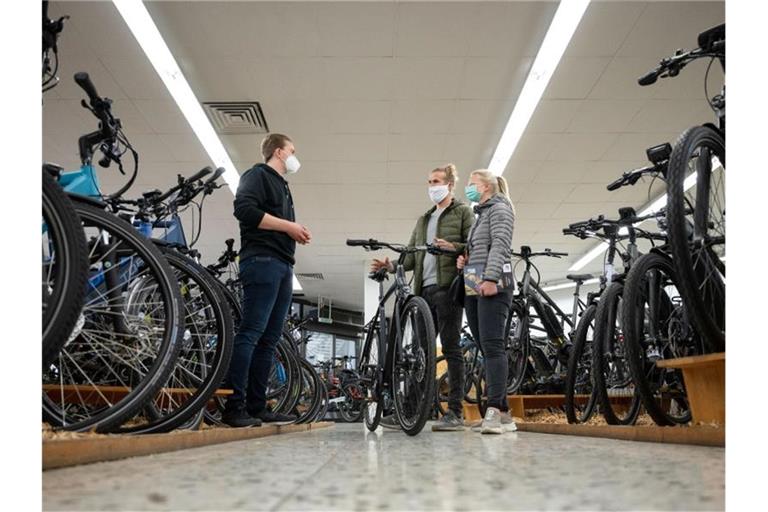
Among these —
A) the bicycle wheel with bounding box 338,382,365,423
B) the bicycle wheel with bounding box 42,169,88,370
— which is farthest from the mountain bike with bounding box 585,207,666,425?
the bicycle wheel with bounding box 338,382,365,423

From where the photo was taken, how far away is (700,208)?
2146 millimetres

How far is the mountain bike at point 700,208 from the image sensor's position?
6.50 ft

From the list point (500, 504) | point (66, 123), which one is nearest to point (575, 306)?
point (500, 504)

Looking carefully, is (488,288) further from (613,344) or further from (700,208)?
(700,208)

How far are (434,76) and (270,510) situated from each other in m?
5.04

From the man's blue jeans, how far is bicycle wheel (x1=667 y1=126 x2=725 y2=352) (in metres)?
1.72

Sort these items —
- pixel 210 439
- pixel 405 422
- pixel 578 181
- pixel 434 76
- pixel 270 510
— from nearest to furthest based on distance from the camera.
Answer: pixel 270 510, pixel 210 439, pixel 405 422, pixel 434 76, pixel 578 181

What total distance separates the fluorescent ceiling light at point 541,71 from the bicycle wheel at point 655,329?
8.02 feet

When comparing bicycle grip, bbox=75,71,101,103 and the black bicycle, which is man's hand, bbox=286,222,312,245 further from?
bicycle grip, bbox=75,71,101,103

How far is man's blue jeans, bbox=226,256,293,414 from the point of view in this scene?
111 inches

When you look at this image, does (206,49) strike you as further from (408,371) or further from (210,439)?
(210,439)

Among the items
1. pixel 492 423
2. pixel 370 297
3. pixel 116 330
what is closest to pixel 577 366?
A: pixel 492 423

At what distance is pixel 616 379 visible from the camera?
3.42 meters

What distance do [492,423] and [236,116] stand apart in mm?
4238
